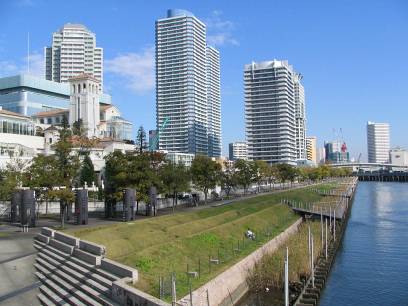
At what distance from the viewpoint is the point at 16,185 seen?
6178 centimetres

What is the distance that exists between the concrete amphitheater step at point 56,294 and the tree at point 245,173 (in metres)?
75.8

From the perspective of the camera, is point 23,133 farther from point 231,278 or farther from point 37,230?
point 231,278

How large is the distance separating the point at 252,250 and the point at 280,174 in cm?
11915

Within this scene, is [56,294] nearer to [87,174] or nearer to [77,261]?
[77,261]

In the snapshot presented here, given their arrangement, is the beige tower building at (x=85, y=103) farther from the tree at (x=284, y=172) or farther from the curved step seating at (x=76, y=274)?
the curved step seating at (x=76, y=274)

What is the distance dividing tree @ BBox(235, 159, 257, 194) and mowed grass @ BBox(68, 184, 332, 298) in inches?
1912

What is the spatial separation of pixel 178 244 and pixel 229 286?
652 cm

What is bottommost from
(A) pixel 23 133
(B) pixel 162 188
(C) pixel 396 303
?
(C) pixel 396 303

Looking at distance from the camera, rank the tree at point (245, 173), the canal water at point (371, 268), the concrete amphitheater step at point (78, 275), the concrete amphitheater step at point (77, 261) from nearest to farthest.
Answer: the concrete amphitheater step at point (78, 275), the concrete amphitheater step at point (77, 261), the canal water at point (371, 268), the tree at point (245, 173)

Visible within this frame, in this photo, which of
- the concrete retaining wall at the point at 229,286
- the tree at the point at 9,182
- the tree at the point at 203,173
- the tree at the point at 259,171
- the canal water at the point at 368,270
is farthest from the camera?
the tree at the point at 259,171

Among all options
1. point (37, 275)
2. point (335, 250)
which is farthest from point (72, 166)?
point (335, 250)

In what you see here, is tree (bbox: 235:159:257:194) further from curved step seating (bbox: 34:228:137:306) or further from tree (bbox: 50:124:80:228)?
curved step seating (bbox: 34:228:137:306)

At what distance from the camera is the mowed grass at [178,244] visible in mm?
29422

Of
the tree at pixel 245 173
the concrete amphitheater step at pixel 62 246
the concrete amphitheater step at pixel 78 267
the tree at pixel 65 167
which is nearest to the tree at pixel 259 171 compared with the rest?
the tree at pixel 245 173
